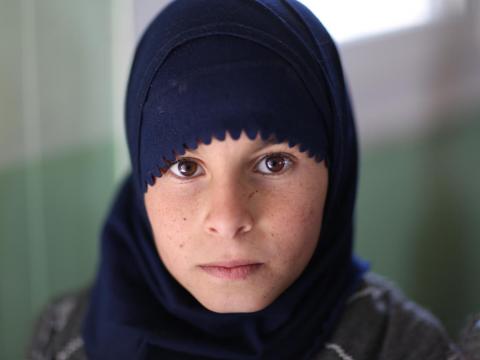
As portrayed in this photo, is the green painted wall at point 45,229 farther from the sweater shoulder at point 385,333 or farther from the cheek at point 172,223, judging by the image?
the sweater shoulder at point 385,333

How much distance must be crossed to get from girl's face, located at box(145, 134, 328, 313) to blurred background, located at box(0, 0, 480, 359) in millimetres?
625

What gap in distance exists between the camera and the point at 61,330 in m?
1.45

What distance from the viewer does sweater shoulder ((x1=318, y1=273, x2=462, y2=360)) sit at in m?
1.24

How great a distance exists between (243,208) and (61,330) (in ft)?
2.03

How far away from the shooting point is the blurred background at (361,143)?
1657mm

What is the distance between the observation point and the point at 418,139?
5.85ft

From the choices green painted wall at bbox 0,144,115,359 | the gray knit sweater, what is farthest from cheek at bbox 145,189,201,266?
green painted wall at bbox 0,144,115,359

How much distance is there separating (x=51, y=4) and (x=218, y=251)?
875 mm

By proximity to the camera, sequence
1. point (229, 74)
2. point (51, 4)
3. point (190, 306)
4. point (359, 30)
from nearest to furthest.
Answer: point (229, 74), point (190, 306), point (51, 4), point (359, 30)

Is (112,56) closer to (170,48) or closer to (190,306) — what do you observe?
(170,48)

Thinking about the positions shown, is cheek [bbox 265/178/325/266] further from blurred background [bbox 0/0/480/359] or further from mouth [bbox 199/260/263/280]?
blurred background [bbox 0/0/480/359]

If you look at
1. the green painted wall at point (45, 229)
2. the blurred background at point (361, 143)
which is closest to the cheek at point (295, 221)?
the blurred background at point (361, 143)

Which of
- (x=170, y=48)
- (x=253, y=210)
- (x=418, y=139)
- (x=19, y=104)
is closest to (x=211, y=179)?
(x=253, y=210)

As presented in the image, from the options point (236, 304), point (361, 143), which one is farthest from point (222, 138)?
point (361, 143)
